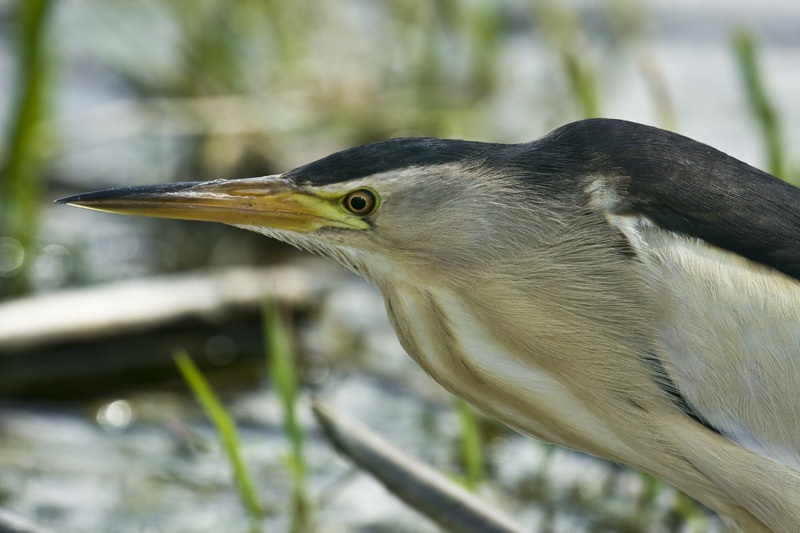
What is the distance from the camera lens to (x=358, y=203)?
1919 mm

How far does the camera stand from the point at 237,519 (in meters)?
2.89

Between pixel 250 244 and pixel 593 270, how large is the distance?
266cm

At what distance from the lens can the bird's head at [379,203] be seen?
1917mm

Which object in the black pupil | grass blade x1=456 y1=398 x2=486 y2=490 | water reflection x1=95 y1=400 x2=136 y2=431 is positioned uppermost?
the black pupil

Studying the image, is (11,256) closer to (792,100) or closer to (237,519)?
(237,519)

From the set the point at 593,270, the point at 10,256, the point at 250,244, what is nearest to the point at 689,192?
the point at 593,270

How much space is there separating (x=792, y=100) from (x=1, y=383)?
133 inches

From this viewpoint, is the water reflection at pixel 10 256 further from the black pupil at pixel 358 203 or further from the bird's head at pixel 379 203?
the black pupil at pixel 358 203

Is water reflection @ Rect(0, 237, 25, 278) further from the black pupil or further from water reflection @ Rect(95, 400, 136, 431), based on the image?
the black pupil

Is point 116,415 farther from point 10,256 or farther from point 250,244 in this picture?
point 250,244

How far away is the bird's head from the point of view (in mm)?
1917

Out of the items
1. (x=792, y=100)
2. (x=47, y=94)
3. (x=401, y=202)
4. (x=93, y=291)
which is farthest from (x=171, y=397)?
(x=792, y=100)

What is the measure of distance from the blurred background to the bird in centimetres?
66

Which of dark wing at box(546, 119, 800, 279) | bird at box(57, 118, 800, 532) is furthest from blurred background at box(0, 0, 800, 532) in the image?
dark wing at box(546, 119, 800, 279)
